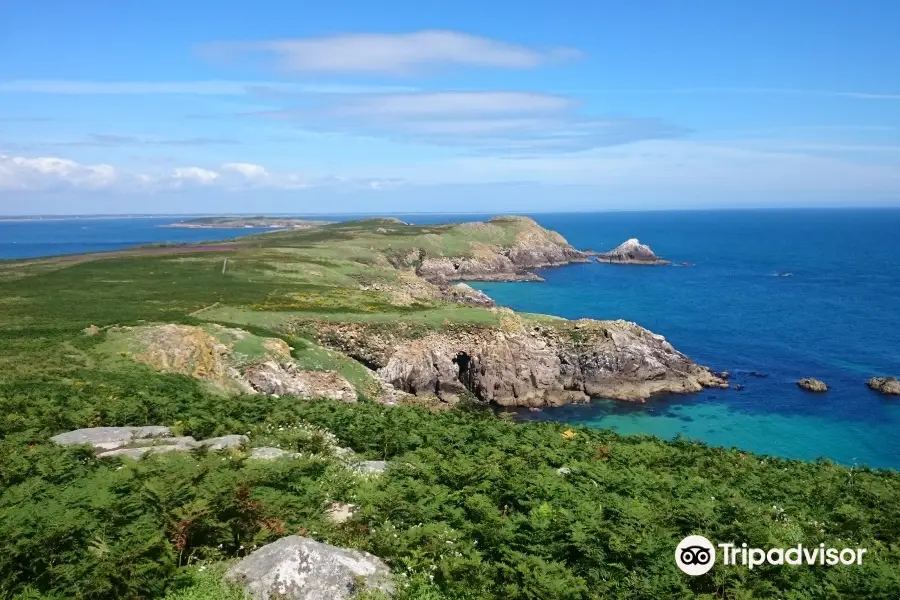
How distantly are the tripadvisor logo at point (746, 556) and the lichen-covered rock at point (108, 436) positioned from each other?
15601mm

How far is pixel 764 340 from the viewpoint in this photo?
79500 millimetres

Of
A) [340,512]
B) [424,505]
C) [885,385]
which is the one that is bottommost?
[885,385]

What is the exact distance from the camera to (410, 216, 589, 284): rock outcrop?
447 feet

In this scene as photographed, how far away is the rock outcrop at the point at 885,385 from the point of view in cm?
5734

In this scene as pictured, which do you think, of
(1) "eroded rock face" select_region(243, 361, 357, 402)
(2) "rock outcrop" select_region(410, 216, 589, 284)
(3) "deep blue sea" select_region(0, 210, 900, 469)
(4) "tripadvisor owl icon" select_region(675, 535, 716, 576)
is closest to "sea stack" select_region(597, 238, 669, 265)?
(2) "rock outcrop" select_region(410, 216, 589, 284)

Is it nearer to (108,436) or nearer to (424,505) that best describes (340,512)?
(424,505)

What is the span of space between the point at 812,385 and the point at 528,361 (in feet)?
98.6

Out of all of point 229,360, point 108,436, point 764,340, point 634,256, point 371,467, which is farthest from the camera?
point 634,256

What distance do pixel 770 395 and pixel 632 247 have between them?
121 meters

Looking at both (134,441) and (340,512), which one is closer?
(340,512)

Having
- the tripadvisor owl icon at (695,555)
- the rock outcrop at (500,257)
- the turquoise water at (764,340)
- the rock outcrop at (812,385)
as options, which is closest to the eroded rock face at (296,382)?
the turquoise water at (764,340)

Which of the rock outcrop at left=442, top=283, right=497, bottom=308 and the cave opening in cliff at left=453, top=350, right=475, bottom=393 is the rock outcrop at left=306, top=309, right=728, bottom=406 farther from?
the rock outcrop at left=442, top=283, right=497, bottom=308

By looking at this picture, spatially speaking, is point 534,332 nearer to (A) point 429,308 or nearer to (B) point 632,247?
(A) point 429,308

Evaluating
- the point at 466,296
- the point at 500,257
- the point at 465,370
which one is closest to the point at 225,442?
the point at 465,370
